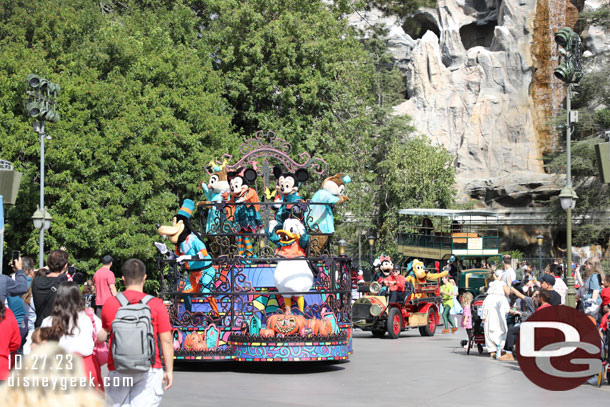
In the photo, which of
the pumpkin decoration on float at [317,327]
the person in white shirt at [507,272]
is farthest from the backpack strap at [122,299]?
the person in white shirt at [507,272]

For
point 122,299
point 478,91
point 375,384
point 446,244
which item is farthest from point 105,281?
point 478,91

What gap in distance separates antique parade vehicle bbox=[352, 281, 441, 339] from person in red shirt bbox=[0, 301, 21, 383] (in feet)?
48.4

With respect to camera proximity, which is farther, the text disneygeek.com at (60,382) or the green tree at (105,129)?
the green tree at (105,129)

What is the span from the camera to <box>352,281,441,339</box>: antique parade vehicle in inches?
874

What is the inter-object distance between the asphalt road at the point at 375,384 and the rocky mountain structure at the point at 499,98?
4226 centimetres

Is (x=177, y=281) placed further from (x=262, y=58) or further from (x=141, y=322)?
(x=262, y=58)

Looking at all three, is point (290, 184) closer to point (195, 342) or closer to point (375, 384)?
point (195, 342)

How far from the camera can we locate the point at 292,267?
49.6 ft

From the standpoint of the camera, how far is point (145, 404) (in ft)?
Result: 25.1

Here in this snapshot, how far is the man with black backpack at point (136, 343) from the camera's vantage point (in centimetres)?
748

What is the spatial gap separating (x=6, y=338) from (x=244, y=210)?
10.3m

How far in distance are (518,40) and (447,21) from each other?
7.31 m

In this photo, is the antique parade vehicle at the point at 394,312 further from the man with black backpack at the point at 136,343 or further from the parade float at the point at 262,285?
the man with black backpack at the point at 136,343

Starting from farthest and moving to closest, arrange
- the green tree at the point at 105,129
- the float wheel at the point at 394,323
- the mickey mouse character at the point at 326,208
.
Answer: the green tree at the point at 105,129 → the float wheel at the point at 394,323 → the mickey mouse character at the point at 326,208
